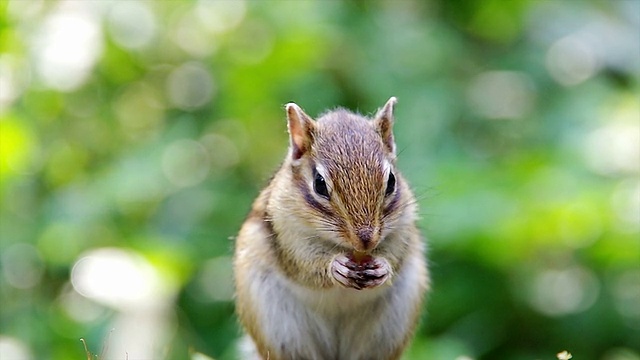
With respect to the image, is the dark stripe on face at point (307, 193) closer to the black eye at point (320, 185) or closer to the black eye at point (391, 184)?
the black eye at point (320, 185)

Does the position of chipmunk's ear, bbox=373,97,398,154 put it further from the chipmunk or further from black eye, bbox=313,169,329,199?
black eye, bbox=313,169,329,199

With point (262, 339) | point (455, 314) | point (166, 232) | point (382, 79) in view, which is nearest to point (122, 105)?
point (166, 232)

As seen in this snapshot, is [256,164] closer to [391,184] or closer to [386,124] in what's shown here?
[386,124]

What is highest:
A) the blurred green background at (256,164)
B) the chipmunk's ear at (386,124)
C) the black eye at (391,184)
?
the chipmunk's ear at (386,124)

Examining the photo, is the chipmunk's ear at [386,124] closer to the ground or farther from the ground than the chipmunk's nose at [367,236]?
farther from the ground

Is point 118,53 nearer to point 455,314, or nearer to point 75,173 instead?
point 75,173

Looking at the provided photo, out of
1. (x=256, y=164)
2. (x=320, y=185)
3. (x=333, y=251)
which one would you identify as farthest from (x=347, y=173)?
(x=256, y=164)

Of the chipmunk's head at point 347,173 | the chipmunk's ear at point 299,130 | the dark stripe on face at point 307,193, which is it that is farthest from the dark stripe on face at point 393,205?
the chipmunk's ear at point 299,130

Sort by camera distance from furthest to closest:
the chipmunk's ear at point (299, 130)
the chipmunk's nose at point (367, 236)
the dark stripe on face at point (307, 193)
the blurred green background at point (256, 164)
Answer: the blurred green background at point (256, 164) < the chipmunk's ear at point (299, 130) < the dark stripe on face at point (307, 193) < the chipmunk's nose at point (367, 236)
